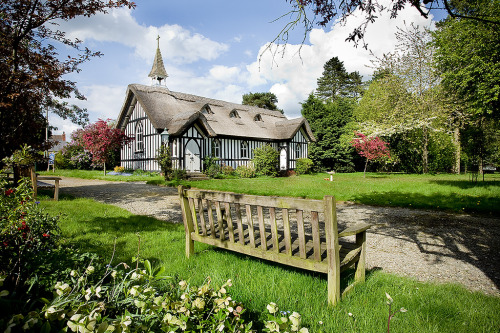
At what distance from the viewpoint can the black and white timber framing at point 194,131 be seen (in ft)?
67.1

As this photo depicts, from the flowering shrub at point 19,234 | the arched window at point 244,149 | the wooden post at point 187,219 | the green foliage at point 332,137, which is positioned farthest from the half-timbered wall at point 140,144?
the green foliage at point 332,137

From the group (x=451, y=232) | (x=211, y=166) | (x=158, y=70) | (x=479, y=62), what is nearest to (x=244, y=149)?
(x=211, y=166)

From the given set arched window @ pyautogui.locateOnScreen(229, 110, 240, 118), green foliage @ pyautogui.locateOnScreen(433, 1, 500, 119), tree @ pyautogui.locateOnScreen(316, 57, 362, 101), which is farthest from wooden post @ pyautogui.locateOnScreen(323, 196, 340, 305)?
tree @ pyautogui.locateOnScreen(316, 57, 362, 101)

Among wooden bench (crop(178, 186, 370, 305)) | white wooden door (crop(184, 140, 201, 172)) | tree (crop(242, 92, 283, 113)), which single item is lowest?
wooden bench (crop(178, 186, 370, 305))

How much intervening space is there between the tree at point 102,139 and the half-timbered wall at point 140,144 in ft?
2.75

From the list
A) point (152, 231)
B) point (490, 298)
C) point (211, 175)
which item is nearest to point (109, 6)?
point (152, 231)

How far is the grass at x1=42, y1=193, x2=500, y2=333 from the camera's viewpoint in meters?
2.44

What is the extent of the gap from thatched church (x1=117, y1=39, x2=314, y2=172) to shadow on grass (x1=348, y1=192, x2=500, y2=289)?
15.1 metres

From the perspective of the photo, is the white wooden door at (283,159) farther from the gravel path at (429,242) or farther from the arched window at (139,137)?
the gravel path at (429,242)

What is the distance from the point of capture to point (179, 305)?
1.64 meters

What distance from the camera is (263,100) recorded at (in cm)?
5391

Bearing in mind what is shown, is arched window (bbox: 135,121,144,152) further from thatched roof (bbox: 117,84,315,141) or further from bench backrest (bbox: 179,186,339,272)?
bench backrest (bbox: 179,186,339,272)

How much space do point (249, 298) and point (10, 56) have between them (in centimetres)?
884

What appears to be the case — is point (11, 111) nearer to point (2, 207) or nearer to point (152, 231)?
point (152, 231)
